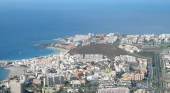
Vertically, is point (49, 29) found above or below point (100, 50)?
above

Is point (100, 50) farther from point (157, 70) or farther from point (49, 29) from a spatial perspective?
point (49, 29)

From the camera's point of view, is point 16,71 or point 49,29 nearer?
point 16,71

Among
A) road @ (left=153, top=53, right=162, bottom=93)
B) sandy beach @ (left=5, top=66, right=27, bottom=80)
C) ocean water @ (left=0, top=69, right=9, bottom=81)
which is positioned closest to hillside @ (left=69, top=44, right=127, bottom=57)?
road @ (left=153, top=53, right=162, bottom=93)

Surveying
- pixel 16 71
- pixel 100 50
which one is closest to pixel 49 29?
pixel 100 50

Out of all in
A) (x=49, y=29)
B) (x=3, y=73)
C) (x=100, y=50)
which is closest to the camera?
(x=3, y=73)

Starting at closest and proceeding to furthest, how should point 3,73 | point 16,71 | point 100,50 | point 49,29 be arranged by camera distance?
1. point 3,73
2. point 16,71
3. point 100,50
4. point 49,29

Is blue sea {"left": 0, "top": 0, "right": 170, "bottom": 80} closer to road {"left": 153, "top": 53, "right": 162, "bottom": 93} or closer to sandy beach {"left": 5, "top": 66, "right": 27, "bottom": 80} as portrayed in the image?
sandy beach {"left": 5, "top": 66, "right": 27, "bottom": 80}

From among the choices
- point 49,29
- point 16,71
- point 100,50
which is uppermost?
point 49,29

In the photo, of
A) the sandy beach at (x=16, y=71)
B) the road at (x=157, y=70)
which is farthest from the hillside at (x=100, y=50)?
the sandy beach at (x=16, y=71)

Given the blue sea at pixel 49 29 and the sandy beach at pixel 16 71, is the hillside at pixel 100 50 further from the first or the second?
the sandy beach at pixel 16 71
